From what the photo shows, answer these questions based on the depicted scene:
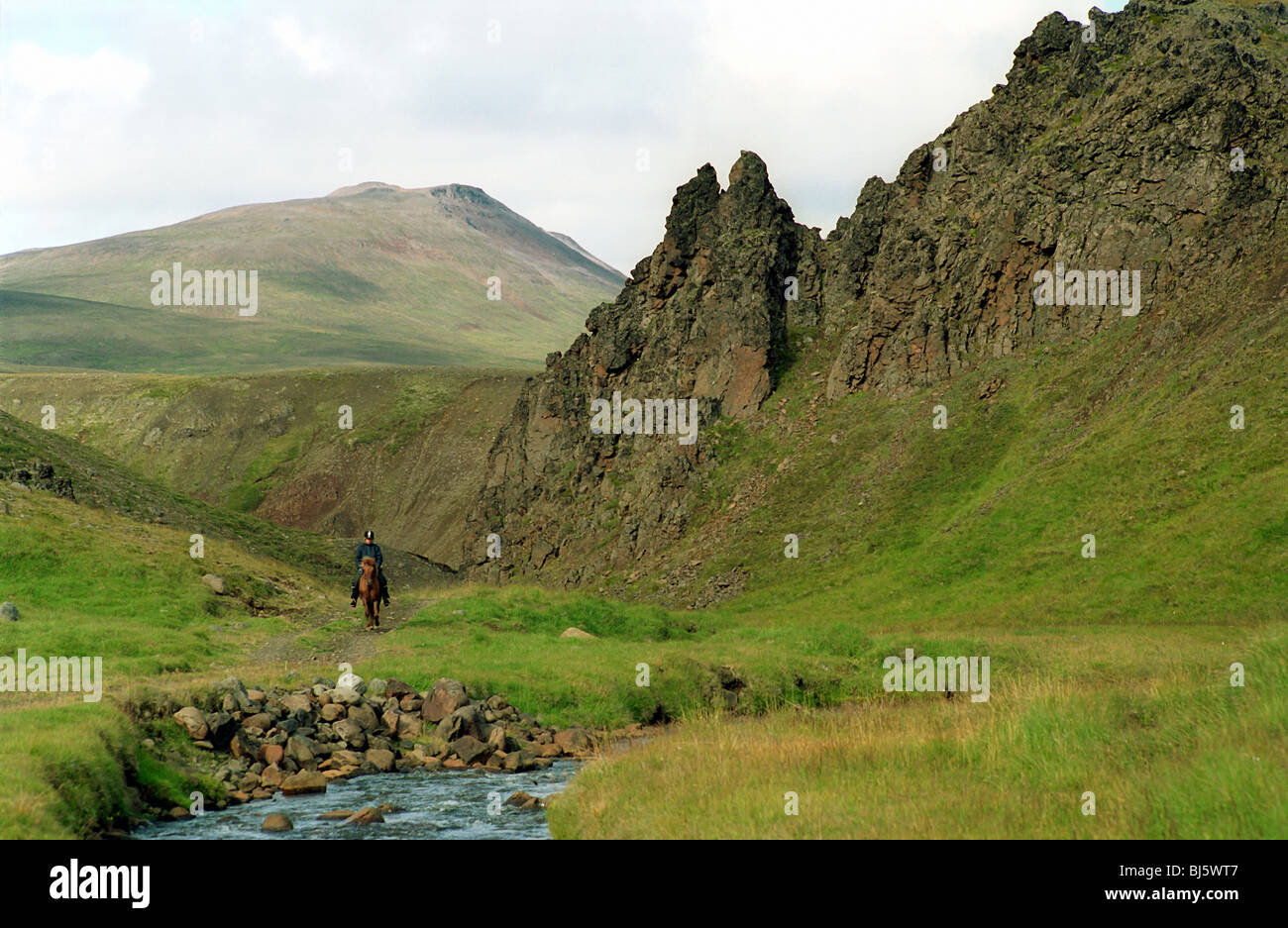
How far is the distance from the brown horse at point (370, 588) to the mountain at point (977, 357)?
30714mm

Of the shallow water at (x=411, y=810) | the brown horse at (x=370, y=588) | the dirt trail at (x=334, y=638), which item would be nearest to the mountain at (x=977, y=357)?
the dirt trail at (x=334, y=638)

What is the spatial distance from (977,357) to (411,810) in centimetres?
6628

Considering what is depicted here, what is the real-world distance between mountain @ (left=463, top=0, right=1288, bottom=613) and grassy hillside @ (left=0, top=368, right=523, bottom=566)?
27331mm

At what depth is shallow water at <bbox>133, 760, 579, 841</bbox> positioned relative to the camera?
60.6ft

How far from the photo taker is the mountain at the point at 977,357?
5891cm

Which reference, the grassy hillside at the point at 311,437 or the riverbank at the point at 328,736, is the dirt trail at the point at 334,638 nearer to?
the riverbank at the point at 328,736

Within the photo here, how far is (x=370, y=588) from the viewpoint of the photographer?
40.8m

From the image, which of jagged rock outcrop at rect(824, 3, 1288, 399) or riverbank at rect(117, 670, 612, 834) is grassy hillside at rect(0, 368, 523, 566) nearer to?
jagged rock outcrop at rect(824, 3, 1288, 399)

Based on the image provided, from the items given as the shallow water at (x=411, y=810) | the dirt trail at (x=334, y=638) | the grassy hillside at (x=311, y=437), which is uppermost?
the grassy hillside at (x=311, y=437)

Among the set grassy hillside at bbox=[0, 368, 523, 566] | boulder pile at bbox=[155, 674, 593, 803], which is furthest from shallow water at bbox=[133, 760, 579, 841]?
grassy hillside at bbox=[0, 368, 523, 566]

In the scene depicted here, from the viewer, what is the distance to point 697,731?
2273 centimetres

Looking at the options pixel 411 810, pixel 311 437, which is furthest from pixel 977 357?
pixel 311 437

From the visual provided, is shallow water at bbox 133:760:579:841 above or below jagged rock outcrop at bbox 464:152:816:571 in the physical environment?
below
